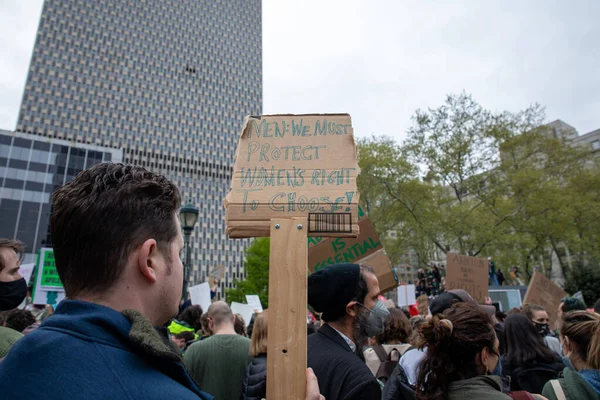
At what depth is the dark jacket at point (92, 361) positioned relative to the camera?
0.93 meters

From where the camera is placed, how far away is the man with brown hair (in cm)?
95

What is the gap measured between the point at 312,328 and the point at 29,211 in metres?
70.1

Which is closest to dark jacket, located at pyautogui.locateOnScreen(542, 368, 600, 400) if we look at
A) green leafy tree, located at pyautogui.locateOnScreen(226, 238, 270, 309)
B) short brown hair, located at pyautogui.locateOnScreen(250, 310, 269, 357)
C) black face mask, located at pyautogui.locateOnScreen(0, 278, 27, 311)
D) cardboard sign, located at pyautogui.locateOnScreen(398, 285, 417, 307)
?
short brown hair, located at pyautogui.locateOnScreen(250, 310, 269, 357)

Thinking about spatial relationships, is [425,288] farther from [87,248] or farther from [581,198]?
[87,248]

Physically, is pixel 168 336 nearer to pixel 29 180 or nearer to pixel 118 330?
pixel 118 330

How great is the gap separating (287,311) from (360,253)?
2951mm

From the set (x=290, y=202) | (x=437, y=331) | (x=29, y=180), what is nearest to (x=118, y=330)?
(x=290, y=202)

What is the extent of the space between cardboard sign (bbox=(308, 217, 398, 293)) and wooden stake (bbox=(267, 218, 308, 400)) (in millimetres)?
2636

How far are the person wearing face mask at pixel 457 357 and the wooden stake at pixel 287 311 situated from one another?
2.99 ft

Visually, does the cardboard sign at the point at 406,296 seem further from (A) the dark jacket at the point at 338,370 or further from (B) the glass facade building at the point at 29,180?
(B) the glass facade building at the point at 29,180

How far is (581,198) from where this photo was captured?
77.9 ft

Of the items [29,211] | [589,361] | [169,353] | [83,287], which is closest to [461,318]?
[589,361]

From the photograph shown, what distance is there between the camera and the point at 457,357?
237 centimetres

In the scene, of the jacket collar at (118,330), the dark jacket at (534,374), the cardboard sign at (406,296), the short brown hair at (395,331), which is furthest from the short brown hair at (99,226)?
the cardboard sign at (406,296)
